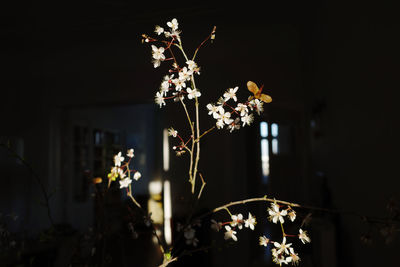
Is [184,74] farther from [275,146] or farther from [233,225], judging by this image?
[275,146]

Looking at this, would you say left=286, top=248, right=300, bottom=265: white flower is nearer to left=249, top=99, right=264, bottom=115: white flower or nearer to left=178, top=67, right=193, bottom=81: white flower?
left=249, top=99, right=264, bottom=115: white flower

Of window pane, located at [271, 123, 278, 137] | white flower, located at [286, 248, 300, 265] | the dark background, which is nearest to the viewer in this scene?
white flower, located at [286, 248, 300, 265]

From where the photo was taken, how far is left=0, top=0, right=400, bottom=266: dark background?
198 centimetres

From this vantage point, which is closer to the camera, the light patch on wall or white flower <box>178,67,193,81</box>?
white flower <box>178,67,193,81</box>

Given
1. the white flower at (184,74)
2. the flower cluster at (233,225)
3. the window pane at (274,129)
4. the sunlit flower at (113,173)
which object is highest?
the window pane at (274,129)

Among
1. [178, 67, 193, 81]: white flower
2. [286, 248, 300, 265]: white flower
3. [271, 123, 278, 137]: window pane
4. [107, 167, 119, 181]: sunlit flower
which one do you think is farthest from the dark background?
[107, 167, 119, 181]: sunlit flower

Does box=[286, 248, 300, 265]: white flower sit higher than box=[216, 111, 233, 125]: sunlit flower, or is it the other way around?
box=[216, 111, 233, 125]: sunlit flower

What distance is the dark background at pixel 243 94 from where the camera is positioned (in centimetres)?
198

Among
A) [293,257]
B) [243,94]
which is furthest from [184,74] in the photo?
[243,94]

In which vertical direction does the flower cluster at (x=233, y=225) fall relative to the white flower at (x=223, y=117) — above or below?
below

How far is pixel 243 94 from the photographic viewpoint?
4211 mm

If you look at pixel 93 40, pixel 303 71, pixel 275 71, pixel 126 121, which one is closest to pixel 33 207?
pixel 93 40

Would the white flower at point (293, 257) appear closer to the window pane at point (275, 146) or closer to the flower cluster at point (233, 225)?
the flower cluster at point (233, 225)

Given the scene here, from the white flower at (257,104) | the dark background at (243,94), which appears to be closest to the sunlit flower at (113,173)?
the white flower at (257,104)
